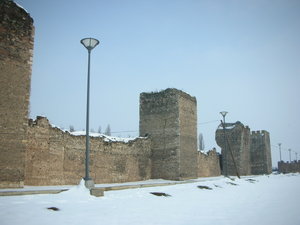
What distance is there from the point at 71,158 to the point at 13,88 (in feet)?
17.7

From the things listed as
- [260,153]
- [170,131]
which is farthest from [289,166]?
[170,131]

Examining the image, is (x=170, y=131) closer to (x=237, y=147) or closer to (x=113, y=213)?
(x=113, y=213)

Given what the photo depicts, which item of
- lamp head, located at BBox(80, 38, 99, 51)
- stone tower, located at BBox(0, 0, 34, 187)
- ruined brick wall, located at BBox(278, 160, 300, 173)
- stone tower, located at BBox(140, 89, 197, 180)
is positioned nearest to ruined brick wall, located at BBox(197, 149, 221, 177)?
stone tower, located at BBox(140, 89, 197, 180)

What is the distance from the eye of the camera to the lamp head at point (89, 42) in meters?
12.5

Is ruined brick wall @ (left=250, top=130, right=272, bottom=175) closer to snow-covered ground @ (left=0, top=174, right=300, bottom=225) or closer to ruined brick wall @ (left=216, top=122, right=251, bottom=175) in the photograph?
ruined brick wall @ (left=216, top=122, right=251, bottom=175)

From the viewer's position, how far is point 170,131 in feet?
76.8

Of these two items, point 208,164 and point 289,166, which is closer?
point 208,164

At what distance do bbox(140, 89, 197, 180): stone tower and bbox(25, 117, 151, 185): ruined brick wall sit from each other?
1.76m

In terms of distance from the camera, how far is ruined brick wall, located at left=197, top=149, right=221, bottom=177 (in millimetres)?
30031

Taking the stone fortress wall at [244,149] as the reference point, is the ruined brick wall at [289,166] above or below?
below

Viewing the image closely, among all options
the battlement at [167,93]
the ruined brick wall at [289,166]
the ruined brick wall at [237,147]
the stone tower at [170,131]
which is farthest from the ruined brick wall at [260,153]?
the ruined brick wall at [289,166]

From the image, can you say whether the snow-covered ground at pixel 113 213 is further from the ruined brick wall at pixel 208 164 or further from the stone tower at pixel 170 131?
the ruined brick wall at pixel 208 164

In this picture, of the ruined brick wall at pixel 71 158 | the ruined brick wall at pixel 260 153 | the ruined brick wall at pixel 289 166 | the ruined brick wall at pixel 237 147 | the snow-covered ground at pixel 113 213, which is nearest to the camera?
the snow-covered ground at pixel 113 213

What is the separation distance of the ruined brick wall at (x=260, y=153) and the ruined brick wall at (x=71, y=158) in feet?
94.1
